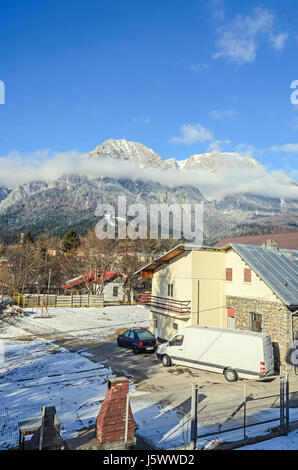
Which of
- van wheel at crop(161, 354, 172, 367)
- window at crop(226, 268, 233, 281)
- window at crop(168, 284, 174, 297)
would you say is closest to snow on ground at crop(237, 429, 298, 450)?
van wheel at crop(161, 354, 172, 367)

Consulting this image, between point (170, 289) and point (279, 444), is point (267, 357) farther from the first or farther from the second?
point (170, 289)

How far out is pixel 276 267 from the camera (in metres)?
20.1

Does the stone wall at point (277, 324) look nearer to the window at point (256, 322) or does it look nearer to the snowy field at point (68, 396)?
the window at point (256, 322)

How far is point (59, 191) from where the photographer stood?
647 ft

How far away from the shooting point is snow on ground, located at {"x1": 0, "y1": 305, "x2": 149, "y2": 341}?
2582cm

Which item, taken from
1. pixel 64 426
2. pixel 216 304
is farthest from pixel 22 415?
pixel 216 304

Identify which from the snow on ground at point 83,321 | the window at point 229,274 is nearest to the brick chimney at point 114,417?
the window at point 229,274

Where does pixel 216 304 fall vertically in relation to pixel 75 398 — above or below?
above

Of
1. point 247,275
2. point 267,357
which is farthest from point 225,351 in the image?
point 247,275

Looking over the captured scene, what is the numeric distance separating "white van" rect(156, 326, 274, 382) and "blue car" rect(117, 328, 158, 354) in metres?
2.52

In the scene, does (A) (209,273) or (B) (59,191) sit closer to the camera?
(A) (209,273)

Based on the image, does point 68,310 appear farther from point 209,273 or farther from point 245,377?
point 245,377

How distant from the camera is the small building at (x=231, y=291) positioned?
17438mm
